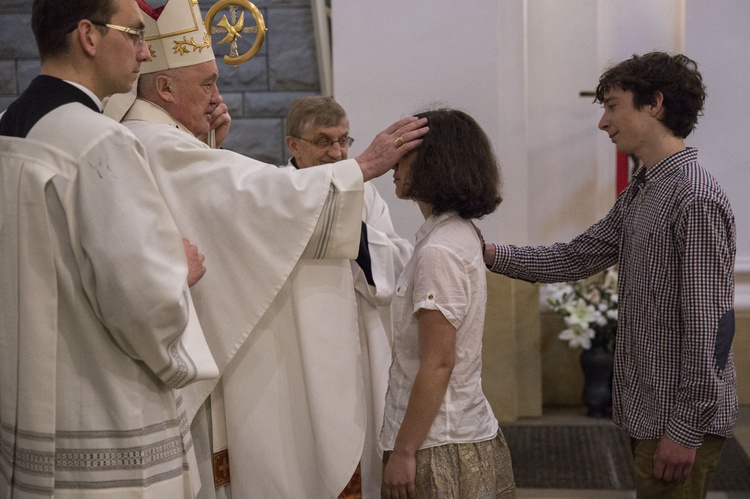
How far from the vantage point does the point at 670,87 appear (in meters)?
2.18

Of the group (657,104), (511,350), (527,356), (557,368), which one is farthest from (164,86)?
(557,368)

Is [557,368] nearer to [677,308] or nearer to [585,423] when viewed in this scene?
[585,423]

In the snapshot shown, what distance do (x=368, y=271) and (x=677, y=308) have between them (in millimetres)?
997

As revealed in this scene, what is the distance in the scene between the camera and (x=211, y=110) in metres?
2.57

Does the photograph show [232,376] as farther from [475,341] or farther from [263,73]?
[263,73]

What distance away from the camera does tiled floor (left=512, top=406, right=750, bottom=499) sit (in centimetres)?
349

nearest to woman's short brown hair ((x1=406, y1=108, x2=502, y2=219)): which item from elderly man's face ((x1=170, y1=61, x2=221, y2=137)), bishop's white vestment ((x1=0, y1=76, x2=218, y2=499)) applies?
bishop's white vestment ((x1=0, y1=76, x2=218, y2=499))

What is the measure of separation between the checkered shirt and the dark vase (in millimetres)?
2307

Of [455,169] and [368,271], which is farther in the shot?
[368,271]

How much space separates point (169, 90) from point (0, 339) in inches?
35.0

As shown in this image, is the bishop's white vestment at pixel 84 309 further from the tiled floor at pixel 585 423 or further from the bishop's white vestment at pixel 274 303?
the tiled floor at pixel 585 423

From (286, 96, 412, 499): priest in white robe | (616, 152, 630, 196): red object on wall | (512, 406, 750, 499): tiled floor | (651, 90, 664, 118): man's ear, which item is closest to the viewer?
(651, 90, 664, 118): man's ear

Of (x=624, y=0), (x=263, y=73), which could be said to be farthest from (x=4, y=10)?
(x=624, y=0)

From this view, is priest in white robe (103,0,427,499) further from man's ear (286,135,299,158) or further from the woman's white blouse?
man's ear (286,135,299,158)
